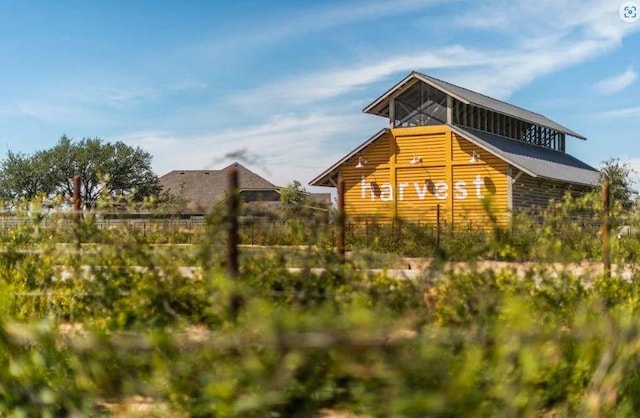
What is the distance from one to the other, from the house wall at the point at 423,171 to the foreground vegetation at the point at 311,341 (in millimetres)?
24803

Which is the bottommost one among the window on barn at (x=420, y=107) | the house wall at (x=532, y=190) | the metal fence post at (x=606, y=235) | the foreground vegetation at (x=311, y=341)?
the foreground vegetation at (x=311, y=341)

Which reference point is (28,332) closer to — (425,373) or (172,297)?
(172,297)

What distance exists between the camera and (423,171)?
30.2 meters

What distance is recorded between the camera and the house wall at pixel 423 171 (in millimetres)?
29078

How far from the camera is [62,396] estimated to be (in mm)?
3236

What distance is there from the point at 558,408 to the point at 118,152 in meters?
58.4

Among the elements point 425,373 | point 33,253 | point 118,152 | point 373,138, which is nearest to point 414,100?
point 373,138

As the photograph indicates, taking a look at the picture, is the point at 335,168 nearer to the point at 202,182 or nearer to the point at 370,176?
the point at 370,176

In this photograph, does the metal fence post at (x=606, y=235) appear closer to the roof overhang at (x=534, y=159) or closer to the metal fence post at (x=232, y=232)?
the metal fence post at (x=232, y=232)

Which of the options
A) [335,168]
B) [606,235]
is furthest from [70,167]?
[606,235]

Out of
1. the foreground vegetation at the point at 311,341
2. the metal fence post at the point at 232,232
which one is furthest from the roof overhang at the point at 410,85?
the metal fence post at the point at 232,232

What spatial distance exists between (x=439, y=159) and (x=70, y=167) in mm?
38392

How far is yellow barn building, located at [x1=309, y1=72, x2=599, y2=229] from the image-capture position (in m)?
28.9

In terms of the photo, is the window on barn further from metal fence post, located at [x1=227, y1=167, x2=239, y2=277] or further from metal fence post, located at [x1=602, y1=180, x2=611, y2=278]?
metal fence post, located at [x1=227, y1=167, x2=239, y2=277]
